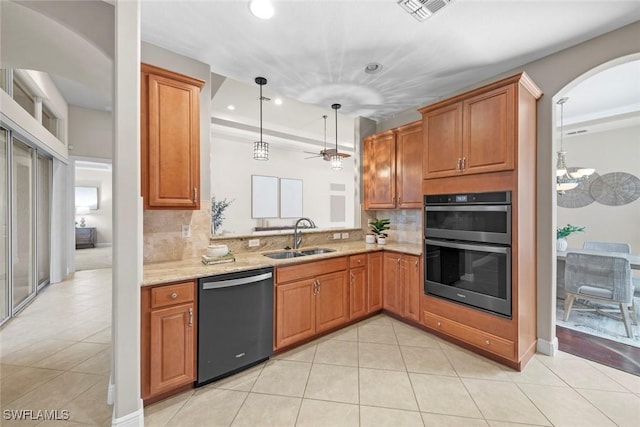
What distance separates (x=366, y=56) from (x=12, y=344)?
458 centimetres

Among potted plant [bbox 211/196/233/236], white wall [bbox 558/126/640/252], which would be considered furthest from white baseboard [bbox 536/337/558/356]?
potted plant [bbox 211/196/233/236]

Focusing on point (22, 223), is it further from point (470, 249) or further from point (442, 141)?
point (470, 249)

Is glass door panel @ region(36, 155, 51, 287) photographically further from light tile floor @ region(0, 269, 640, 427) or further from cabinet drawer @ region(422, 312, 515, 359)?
cabinet drawer @ region(422, 312, 515, 359)

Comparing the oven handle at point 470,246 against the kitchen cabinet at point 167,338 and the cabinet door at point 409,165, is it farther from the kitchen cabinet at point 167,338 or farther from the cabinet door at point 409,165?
the kitchen cabinet at point 167,338

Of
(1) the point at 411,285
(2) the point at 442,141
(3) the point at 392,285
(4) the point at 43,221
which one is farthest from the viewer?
(4) the point at 43,221

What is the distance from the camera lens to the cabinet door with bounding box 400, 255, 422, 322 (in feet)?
9.81

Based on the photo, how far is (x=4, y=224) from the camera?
313cm

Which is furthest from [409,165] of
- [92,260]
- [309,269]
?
[92,260]

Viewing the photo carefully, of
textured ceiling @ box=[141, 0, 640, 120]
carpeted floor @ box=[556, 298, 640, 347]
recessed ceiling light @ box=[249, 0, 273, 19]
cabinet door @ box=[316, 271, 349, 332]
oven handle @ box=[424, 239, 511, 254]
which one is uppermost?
textured ceiling @ box=[141, 0, 640, 120]

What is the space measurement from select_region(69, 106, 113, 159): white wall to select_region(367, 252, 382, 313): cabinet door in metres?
5.83

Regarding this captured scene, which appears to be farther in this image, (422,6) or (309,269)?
(309,269)

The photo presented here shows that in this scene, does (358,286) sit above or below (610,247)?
below

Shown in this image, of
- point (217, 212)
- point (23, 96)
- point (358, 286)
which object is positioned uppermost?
point (23, 96)

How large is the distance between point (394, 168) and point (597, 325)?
300 cm
